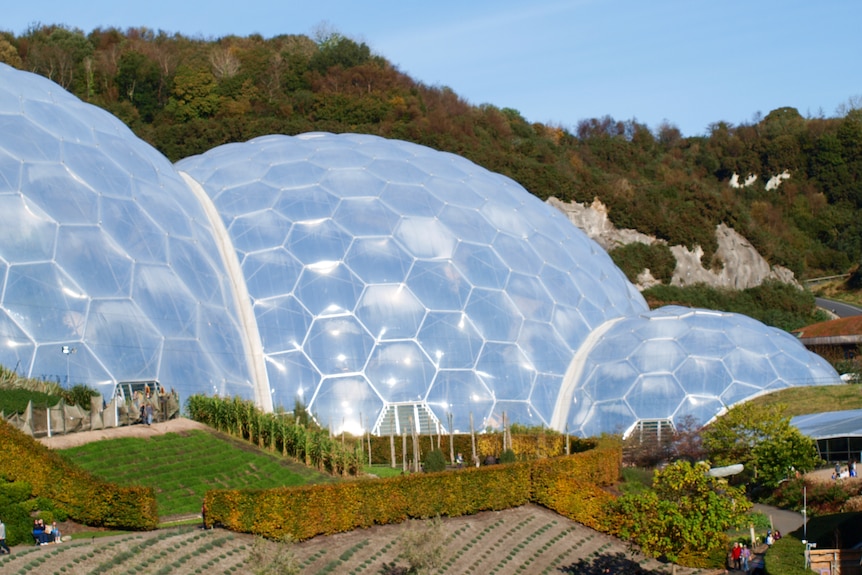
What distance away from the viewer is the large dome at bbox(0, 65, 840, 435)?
1120 inches

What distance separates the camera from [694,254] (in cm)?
7238

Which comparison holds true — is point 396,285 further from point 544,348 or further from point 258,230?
point 544,348

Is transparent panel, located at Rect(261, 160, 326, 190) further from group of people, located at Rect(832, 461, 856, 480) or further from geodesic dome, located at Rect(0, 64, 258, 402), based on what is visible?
group of people, located at Rect(832, 461, 856, 480)

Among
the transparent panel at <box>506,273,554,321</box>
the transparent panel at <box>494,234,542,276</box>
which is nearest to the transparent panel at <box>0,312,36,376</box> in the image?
the transparent panel at <box>506,273,554,321</box>

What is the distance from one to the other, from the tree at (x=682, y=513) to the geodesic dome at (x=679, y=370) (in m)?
13.0

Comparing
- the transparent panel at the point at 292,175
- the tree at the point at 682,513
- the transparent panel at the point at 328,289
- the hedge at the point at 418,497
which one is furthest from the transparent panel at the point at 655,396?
the tree at the point at 682,513

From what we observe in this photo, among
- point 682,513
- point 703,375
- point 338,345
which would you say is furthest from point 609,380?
point 682,513

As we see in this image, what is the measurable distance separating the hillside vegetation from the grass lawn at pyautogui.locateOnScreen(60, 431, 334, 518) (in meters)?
47.4

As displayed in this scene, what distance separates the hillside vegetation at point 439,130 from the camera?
72.0m

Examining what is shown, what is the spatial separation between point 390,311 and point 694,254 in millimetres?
42336

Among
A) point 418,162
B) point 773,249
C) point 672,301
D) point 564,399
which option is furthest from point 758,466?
point 773,249

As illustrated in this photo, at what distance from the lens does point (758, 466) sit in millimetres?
30344

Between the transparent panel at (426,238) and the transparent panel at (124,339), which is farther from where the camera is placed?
the transparent panel at (426,238)

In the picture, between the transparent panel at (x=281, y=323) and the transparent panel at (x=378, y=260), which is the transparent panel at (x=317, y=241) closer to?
the transparent panel at (x=378, y=260)
